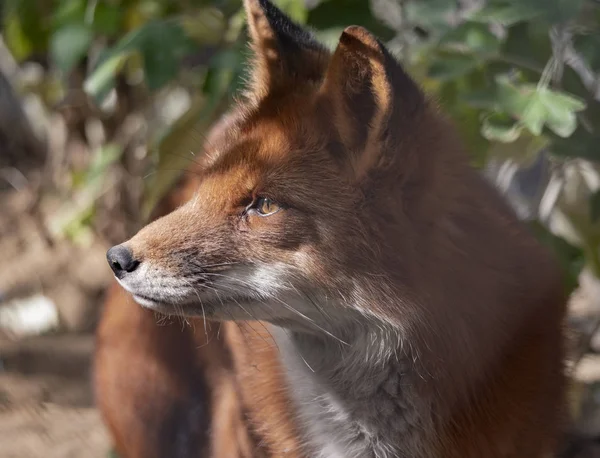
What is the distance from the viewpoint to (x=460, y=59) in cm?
271

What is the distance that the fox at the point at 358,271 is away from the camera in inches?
72.8

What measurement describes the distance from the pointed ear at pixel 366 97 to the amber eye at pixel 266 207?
0.63ft

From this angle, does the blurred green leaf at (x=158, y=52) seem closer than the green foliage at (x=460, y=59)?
No

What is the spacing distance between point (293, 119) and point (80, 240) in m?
3.29

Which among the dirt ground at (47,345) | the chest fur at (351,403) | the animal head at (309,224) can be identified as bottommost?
the dirt ground at (47,345)

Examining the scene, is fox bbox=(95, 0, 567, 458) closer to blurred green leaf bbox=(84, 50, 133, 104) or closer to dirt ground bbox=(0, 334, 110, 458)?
blurred green leaf bbox=(84, 50, 133, 104)

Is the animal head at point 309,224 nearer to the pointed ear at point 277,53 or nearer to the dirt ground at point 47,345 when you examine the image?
the pointed ear at point 277,53

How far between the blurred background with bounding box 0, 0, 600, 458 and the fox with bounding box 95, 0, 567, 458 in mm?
383

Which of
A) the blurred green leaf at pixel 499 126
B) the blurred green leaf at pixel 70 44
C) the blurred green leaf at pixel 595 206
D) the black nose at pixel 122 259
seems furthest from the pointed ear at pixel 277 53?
the blurred green leaf at pixel 70 44

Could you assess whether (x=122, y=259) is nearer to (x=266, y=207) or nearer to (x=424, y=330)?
(x=266, y=207)

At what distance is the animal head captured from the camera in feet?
6.00

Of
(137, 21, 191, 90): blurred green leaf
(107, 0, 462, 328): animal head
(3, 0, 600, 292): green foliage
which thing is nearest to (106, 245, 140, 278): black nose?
(107, 0, 462, 328): animal head

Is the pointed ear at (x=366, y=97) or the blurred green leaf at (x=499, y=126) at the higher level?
the pointed ear at (x=366, y=97)

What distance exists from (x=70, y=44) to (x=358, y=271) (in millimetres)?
2224
